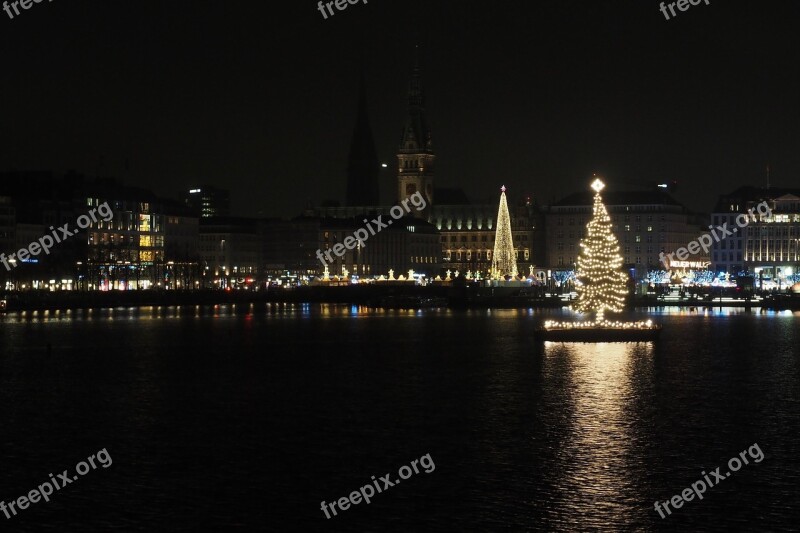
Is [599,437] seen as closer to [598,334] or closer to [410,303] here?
[598,334]

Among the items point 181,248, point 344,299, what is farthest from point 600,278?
point 181,248

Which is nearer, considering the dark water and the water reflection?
the dark water

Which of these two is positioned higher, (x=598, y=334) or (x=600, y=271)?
(x=600, y=271)

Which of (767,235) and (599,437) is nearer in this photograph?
(599,437)

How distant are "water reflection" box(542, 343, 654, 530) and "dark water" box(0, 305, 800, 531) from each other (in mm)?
97

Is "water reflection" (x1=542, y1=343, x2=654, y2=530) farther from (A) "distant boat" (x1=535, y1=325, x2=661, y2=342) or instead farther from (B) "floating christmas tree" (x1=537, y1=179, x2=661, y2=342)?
(A) "distant boat" (x1=535, y1=325, x2=661, y2=342)

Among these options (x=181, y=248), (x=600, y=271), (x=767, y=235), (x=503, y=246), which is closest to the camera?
(x=600, y=271)

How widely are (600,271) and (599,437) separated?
29.4m

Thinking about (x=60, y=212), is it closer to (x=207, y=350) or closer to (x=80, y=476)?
(x=207, y=350)

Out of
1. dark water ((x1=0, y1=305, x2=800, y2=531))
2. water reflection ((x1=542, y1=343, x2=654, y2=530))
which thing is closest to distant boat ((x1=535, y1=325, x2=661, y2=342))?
dark water ((x1=0, y1=305, x2=800, y2=531))

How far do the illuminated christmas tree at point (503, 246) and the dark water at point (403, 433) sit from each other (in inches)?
1973

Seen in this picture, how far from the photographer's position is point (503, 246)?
131 metres

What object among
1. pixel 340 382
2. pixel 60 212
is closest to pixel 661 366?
pixel 340 382

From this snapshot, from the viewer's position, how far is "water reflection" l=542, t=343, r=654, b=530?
29.0 meters
